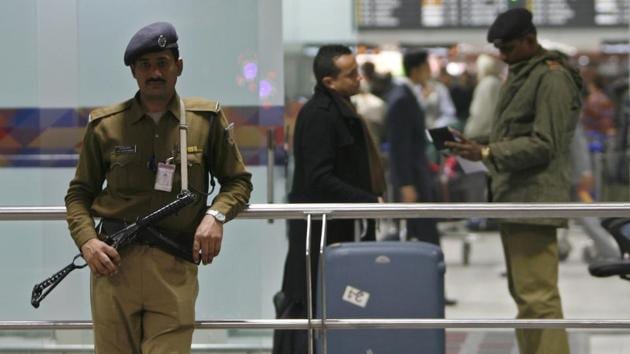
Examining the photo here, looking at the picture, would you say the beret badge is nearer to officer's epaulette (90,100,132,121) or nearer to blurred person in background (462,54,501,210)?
officer's epaulette (90,100,132,121)

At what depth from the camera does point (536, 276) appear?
6246 millimetres

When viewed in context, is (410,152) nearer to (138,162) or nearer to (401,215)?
(401,215)

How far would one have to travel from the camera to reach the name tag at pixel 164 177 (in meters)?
4.72

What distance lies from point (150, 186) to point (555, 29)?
11.5m

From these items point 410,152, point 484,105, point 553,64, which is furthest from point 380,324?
point 484,105

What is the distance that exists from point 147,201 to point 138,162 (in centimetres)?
14

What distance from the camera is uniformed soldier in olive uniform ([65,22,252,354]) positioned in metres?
4.70

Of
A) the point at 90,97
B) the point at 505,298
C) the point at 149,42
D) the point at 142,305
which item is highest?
the point at 149,42

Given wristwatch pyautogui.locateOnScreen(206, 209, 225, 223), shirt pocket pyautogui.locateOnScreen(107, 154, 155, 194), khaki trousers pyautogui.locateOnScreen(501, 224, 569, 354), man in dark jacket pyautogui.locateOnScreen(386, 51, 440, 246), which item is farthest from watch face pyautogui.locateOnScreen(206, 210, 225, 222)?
man in dark jacket pyautogui.locateOnScreen(386, 51, 440, 246)

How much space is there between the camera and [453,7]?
15.5 metres

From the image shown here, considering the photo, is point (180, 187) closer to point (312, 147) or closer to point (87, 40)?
point (312, 147)

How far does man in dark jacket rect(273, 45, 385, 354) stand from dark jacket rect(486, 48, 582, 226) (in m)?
0.63

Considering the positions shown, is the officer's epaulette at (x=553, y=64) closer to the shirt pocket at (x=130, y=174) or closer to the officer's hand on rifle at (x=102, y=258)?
the shirt pocket at (x=130, y=174)

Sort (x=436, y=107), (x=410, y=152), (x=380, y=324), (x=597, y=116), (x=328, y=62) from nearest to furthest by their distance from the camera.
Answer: (x=380, y=324)
(x=328, y=62)
(x=410, y=152)
(x=436, y=107)
(x=597, y=116)
